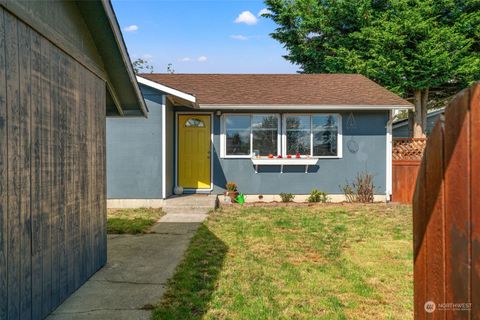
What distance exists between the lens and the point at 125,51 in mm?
4777

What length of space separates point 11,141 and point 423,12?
19556mm

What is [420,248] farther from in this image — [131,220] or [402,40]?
[402,40]

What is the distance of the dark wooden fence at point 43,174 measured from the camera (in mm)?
2654

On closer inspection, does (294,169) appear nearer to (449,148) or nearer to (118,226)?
(118,226)

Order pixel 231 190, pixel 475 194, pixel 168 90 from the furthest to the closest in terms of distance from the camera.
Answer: pixel 231 190 → pixel 168 90 → pixel 475 194

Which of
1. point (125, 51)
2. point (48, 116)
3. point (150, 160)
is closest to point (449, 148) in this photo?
point (48, 116)

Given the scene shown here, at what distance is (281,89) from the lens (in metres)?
11.8

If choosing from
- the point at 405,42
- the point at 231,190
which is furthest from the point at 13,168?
the point at 405,42

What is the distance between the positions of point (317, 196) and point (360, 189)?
47.8 inches

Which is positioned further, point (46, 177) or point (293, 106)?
point (293, 106)

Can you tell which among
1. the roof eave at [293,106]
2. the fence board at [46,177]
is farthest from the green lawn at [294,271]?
the roof eave at [293,106]

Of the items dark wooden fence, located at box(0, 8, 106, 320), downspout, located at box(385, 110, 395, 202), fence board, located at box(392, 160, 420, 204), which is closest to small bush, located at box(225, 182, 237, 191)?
downspout, located at box(385, 110, 395, 202)

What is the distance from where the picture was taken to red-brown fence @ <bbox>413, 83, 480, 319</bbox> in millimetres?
1221

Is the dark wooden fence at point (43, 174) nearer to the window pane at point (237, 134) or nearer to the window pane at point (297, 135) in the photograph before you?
the window pane at point (237, 134)
